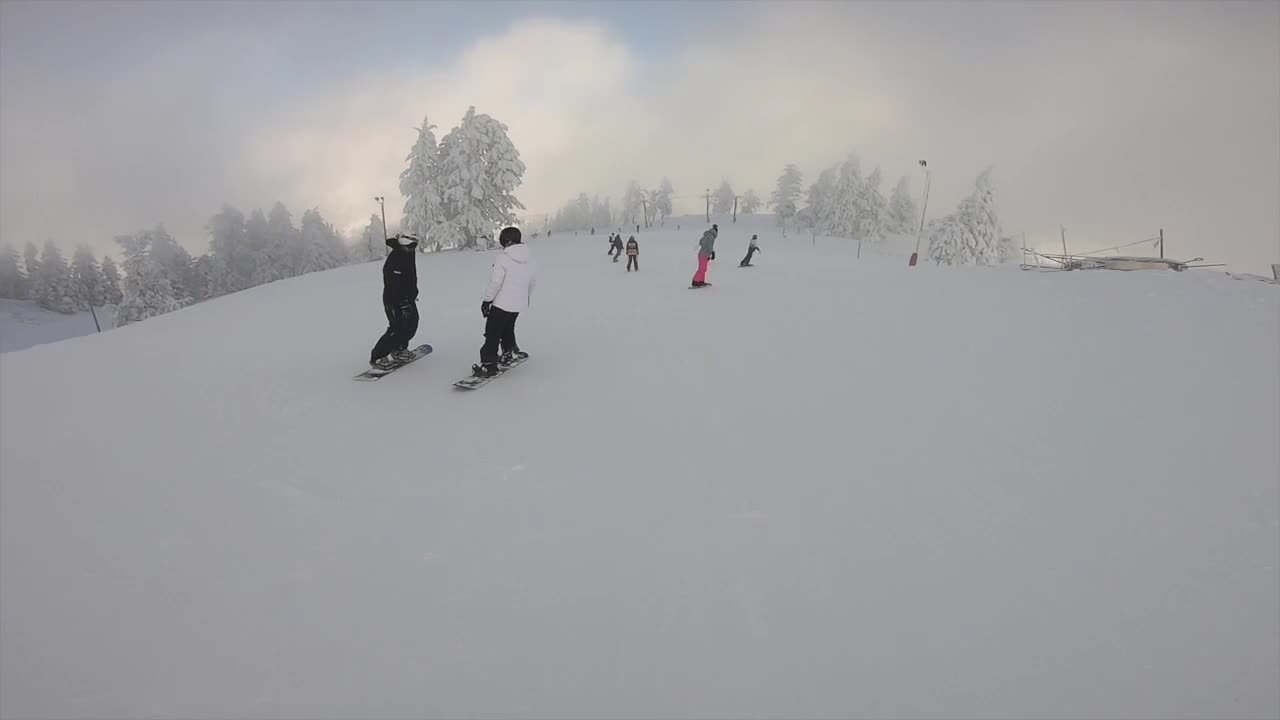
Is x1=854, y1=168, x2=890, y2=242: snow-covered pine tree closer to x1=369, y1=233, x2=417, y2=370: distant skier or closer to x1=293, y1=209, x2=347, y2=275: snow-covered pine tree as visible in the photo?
x1=369, y1=233, x2=417, y2=370: distant skier

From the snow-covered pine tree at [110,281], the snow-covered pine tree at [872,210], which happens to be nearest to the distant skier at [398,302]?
the snow-covered pine tree at [872,210]

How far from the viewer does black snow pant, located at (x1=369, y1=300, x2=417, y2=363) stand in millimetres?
7207

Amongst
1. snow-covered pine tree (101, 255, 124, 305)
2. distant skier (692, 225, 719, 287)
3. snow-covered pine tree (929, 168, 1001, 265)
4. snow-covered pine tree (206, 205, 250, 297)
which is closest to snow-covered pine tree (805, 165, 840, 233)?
snow-covered pine tree (929, 168, 1001, 265)

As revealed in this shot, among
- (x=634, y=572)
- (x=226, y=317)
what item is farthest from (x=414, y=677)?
(x=226, y=317)

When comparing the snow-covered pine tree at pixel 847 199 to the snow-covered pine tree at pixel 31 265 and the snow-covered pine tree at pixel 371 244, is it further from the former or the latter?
the snow-covered pine tree at pixel 31 265

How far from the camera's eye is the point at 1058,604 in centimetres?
299

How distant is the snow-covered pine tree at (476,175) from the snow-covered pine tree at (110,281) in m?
83.1

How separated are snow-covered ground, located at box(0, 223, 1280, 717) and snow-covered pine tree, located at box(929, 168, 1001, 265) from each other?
158 feet

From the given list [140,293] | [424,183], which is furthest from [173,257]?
[424,183]

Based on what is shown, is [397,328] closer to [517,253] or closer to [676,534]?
[517,253]

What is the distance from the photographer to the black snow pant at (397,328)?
23.6 ft

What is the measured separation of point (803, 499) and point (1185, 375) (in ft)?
15.9

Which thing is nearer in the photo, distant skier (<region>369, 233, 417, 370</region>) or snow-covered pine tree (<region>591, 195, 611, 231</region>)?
distant skier (<region>369, 233, 417, 370</region>)

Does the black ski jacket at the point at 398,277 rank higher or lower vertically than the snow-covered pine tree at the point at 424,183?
lower
